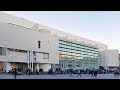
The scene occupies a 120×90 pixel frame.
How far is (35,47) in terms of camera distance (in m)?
55.2

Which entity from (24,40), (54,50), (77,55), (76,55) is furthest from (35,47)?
(77,55)

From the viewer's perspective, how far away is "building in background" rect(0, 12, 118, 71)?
Result: 4778 centimetres

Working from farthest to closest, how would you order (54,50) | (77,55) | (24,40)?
(77,55) → (54,50) → (24,40)

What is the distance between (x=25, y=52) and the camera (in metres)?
52.7

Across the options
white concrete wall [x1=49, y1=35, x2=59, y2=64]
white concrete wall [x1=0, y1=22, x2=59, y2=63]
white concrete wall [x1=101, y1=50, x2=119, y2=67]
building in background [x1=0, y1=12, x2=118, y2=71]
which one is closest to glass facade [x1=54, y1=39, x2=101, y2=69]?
building in background [x1=0, y1=12, x2=118, y2=71]

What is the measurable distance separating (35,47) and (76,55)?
84.4ft

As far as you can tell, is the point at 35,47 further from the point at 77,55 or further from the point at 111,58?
the point at 111,58

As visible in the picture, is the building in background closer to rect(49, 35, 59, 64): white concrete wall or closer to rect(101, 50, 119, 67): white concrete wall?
rect(49, 35, 59, 64): white concrete wall

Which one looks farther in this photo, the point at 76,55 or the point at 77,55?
the point at 77,55

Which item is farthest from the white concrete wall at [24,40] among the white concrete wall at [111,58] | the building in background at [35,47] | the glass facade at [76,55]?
the white concrete wall at [111,58]

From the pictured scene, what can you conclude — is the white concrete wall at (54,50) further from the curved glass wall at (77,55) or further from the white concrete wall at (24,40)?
the curved glass wall at (77,55)

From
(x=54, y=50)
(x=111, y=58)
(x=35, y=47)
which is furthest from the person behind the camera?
(x=111, y=58)
